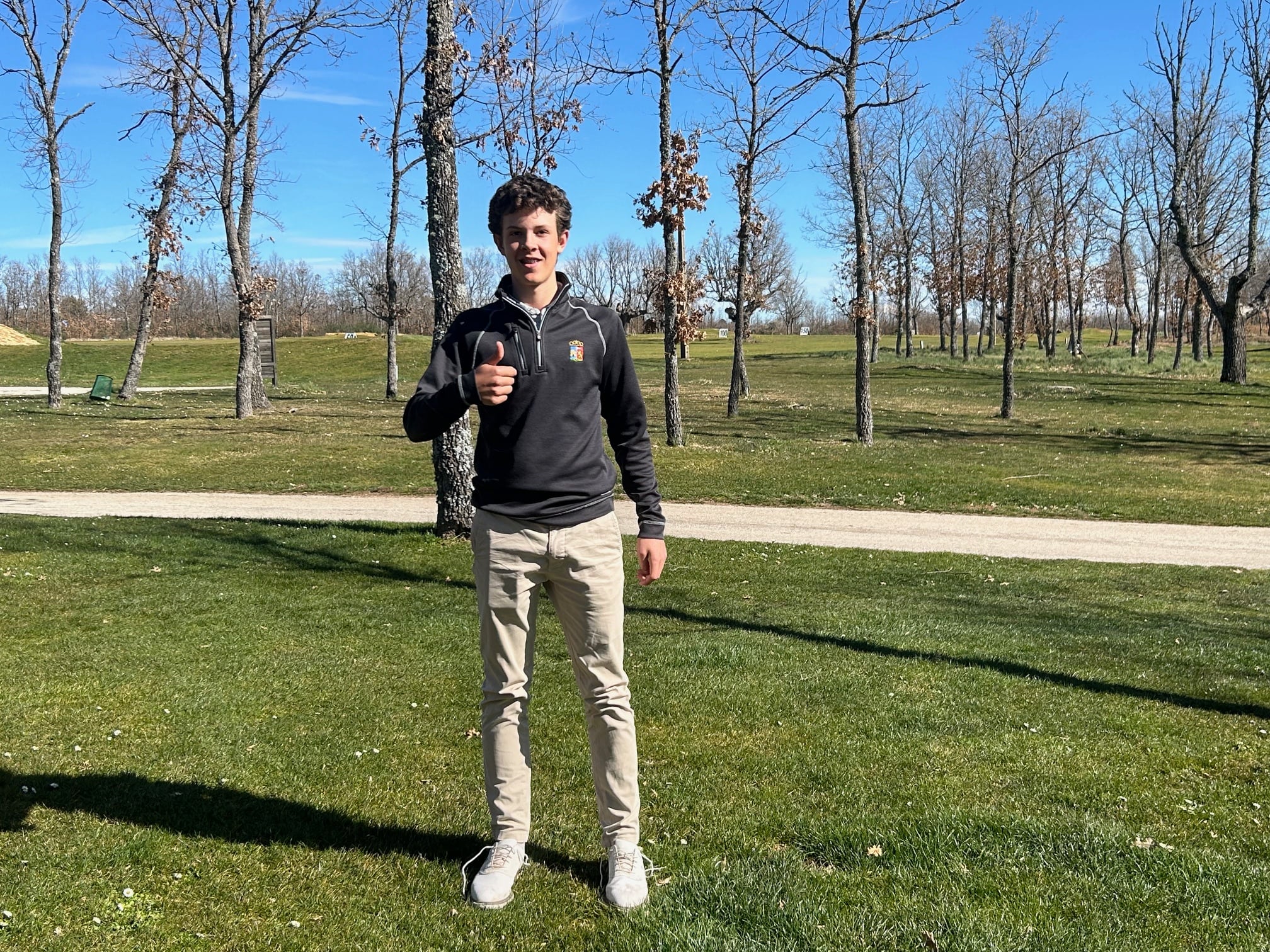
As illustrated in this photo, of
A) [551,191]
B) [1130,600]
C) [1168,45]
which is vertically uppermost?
[1168,45]

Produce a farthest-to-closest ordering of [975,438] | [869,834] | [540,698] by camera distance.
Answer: [975,438], [540,698], [869,834]

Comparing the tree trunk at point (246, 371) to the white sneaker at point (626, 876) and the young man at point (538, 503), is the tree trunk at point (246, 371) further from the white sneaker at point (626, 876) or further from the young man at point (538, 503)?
the white sneaker at point (626, 876)

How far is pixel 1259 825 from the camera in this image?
12.7 ft

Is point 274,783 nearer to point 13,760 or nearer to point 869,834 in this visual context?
point 13,760

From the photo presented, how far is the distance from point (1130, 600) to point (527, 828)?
7.32 metres

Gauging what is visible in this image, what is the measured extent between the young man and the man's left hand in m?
0.13

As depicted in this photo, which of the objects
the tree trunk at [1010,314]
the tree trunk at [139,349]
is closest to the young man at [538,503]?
the tree trunk at [1010,314]

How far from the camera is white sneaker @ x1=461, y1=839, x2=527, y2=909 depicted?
10.5 feet

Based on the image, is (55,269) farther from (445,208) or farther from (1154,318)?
(1154,318)

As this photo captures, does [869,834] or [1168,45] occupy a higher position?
[1168,45]

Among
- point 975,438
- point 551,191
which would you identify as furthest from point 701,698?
point 975,438

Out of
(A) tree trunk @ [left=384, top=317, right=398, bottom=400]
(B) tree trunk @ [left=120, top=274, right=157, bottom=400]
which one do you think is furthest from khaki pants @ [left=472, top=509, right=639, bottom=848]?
(A) tree trunk @ [left=384, top=317, right=398, bottom=400]

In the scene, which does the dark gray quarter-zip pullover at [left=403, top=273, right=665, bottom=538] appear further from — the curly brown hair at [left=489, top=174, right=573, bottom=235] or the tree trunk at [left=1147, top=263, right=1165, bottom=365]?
the tree trunk at [left=1147, top=263, right=1165, bottom=365]

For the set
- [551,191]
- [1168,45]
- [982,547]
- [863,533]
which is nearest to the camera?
[551,191]
